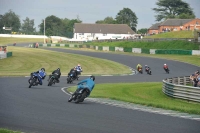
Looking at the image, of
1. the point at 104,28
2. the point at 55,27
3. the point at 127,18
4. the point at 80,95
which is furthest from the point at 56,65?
the point at 127,18

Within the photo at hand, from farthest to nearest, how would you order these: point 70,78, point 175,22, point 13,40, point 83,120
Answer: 1. point 175,22
2. point 13,40
3. point 70,78
4. point 83,120

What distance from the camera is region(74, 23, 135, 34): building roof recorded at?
15400cm

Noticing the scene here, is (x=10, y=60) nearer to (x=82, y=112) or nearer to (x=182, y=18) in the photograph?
(x=82, y=112)

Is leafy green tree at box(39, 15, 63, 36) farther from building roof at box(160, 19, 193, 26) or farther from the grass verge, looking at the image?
building roof at box(160, 19, 193, 26)

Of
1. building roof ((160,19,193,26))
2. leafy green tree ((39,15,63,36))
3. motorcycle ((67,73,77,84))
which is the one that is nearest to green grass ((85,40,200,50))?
building roof ((160,19,193,26))

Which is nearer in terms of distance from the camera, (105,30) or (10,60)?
(10,60)

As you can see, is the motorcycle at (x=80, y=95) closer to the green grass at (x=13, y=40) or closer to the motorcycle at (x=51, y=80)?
the motorcycle at (x=51, y=80)

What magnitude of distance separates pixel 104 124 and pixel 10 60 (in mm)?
43515

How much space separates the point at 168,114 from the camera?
15523 mm

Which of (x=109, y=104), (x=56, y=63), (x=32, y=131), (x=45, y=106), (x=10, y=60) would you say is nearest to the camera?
(x=32, y=131)

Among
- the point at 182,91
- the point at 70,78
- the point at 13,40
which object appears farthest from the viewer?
the point at 13,40

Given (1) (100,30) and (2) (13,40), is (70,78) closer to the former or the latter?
(2) (13,40)

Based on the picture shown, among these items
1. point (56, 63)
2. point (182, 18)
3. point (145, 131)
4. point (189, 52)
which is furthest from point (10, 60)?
point (182, 18)

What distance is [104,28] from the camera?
157 m
